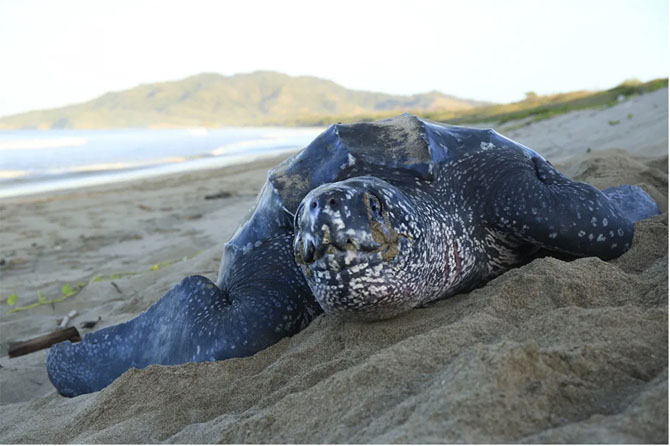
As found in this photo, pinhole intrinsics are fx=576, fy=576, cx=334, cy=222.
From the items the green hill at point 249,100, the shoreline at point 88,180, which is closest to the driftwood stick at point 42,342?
the shoreline at point 88,180

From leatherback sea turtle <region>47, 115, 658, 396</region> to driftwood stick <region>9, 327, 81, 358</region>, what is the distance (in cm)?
52

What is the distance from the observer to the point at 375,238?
152 centimetres

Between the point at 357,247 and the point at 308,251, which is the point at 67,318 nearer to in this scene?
the point at 308,251

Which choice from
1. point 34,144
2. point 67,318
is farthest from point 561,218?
point 34,144

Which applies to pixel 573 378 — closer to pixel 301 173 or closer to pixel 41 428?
pixel 301 173

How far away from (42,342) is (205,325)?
4.20 feet

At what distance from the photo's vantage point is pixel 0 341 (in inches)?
120

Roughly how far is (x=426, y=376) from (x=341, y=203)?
0.50m

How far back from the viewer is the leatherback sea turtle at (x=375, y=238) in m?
1.58

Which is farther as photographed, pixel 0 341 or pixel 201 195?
pixel 201 195

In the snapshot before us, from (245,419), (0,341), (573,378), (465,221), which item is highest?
(465,221)

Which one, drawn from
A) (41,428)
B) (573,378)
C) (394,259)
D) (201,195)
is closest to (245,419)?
(394,259)

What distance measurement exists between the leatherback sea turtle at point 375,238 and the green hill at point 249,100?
11154 cm

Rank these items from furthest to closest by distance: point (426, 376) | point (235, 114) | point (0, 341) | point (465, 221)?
point (235, 114)
point (0, 341)
point (465, 221)
point (426, 376)
